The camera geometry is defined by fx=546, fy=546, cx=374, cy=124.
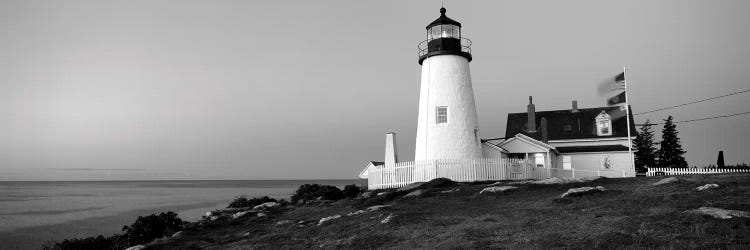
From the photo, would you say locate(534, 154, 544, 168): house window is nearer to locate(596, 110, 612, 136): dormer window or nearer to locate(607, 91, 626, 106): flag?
locate(607, 91, 626, 106): flag

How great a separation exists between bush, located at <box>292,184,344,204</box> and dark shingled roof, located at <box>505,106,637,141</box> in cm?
1766

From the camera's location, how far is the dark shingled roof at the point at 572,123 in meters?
40.5

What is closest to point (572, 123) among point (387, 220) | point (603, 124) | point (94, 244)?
point (603, 124)

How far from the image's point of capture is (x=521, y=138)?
3478 cm

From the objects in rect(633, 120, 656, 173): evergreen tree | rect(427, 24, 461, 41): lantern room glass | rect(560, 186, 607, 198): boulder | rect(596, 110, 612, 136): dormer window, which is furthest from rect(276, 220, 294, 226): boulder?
rect(633, 120, 656, 173): evergreen tree

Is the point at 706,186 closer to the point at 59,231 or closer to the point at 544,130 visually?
the point at 544,130

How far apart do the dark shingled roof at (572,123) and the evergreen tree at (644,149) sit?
7.95m

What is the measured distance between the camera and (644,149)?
168 ft

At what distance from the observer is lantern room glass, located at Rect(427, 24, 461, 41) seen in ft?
95.7

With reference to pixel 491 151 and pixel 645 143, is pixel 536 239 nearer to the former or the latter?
pixel 491 151

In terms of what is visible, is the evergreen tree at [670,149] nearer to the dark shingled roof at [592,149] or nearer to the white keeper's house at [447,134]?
the dark shingled roof at [592,149]

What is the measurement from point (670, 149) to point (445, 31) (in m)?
32.4

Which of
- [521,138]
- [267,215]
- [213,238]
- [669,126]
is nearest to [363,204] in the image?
[267,215]

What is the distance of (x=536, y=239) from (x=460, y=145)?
16884 mm
